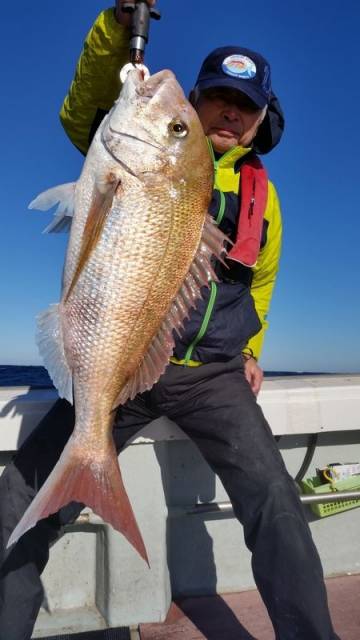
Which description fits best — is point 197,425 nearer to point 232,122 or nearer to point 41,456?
point 41,456

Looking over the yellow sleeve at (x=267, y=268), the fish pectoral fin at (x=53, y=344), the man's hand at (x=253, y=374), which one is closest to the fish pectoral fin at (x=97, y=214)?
the fish pectoral fin at (x=53, y=344)

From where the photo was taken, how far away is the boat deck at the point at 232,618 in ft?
9.75

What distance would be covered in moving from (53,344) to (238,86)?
162cm

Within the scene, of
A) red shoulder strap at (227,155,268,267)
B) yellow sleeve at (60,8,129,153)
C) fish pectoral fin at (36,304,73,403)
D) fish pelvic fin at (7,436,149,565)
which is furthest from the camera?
red shoulder strap at (227,155,268,267)

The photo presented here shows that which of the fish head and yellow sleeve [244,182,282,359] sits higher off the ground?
the fish head

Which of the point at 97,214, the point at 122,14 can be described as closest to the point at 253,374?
the point at 97,214

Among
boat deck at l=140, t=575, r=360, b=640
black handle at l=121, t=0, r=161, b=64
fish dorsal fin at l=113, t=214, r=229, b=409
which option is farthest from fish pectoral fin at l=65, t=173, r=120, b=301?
boat deck at l=140, t=575, r=360, b=640

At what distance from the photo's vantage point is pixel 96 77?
248cm

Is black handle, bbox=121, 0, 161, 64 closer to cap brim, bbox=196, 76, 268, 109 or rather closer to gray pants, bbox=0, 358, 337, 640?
cap brim, bbox=196, 76, 268, 109

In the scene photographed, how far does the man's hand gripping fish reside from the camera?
2107mm

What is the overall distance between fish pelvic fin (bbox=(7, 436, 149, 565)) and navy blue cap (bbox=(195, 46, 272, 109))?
6.29ft

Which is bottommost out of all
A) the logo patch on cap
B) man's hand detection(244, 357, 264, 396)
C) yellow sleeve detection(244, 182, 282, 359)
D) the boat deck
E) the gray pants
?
the boat deck

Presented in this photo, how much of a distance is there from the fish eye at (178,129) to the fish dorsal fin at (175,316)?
14.7 inches

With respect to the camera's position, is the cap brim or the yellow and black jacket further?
the cap brim
